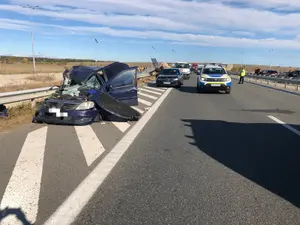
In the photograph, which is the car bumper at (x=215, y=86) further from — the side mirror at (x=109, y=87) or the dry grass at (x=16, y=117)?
the dry grass at (x=16, y=117)

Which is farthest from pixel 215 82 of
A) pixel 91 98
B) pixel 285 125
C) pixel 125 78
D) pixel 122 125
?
pixel 91 98

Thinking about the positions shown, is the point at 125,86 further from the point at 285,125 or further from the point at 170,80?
the point at 170,80

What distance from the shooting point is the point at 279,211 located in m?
4.07

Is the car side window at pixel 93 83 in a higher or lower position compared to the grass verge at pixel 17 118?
higher

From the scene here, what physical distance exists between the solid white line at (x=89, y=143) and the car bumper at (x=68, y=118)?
0.22 m

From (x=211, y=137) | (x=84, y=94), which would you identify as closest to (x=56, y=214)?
(x=211, y=137)

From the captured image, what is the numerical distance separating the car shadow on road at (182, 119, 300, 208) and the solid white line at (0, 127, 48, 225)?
310cm

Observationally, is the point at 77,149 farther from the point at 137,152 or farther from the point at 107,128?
the point at 107,128

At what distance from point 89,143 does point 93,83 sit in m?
4.45

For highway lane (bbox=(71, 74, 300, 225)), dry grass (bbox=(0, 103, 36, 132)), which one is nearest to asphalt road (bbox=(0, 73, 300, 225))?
highway lane (bbox=(71, 74, 300, 225))

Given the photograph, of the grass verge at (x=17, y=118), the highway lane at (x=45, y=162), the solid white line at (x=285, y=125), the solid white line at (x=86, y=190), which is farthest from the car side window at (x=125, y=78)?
the solid white line at (x=285, y=125)

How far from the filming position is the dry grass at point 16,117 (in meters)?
9.31

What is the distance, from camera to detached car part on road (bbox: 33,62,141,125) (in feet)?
31.1

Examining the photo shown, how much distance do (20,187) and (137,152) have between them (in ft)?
8.32
